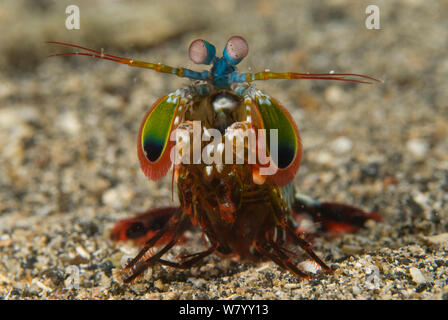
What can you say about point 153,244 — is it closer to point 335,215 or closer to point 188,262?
point 188,262

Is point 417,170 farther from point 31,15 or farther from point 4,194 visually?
point 31,15

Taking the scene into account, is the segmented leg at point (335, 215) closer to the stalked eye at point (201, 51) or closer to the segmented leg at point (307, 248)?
the segmented leg at point (307, 248)

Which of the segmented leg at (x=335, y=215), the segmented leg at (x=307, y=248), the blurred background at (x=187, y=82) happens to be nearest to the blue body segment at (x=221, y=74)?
the blurred background at (x=187, y=82)

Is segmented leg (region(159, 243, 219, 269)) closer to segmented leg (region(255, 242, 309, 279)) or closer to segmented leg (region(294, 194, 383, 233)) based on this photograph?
segmented leg (region(255, 242, 309, 279))

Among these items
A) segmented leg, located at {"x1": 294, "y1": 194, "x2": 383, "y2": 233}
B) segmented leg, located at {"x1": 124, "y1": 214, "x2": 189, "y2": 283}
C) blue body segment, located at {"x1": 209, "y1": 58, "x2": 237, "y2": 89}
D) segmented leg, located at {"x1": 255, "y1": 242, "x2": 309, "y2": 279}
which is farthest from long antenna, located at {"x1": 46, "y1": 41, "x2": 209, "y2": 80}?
segmented leg, located at {"x1": 294, "y1": 194, "x2": 383, "y2": 233}

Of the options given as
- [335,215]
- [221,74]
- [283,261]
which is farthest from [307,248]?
[221,74]
